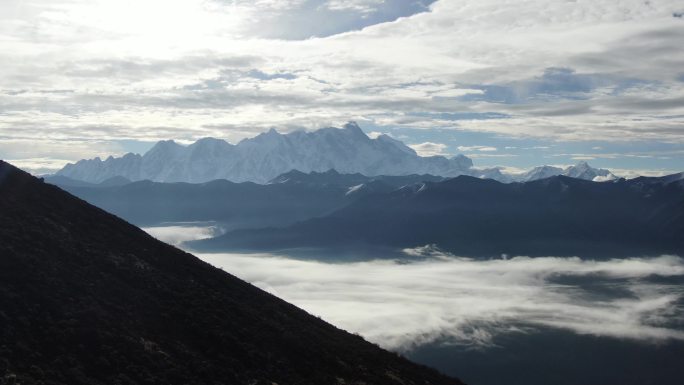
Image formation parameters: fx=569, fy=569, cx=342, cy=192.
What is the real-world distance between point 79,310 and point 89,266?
14889mm

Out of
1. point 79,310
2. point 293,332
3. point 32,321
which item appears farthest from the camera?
point 293,332

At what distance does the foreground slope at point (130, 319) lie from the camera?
48.5 m

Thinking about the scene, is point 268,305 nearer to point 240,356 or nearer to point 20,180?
point 240,356

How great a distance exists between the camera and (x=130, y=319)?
59.3 metres

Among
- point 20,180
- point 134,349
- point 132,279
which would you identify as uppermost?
point 20,180

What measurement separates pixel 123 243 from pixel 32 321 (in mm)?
36969

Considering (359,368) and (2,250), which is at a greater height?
(2,250)

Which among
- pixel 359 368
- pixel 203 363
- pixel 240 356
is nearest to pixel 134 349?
pixel 203 363

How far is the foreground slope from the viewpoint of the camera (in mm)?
48500

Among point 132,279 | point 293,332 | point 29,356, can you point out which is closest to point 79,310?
point 29,356

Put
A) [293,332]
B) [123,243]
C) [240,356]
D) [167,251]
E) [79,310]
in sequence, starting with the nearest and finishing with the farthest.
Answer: [79,310] < [240,356] < [293,332] < [123,243] < [167,251]

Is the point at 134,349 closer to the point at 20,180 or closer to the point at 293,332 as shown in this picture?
the point at 293,332

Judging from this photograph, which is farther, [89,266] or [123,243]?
[123,243]

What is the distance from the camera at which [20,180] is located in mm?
91500
